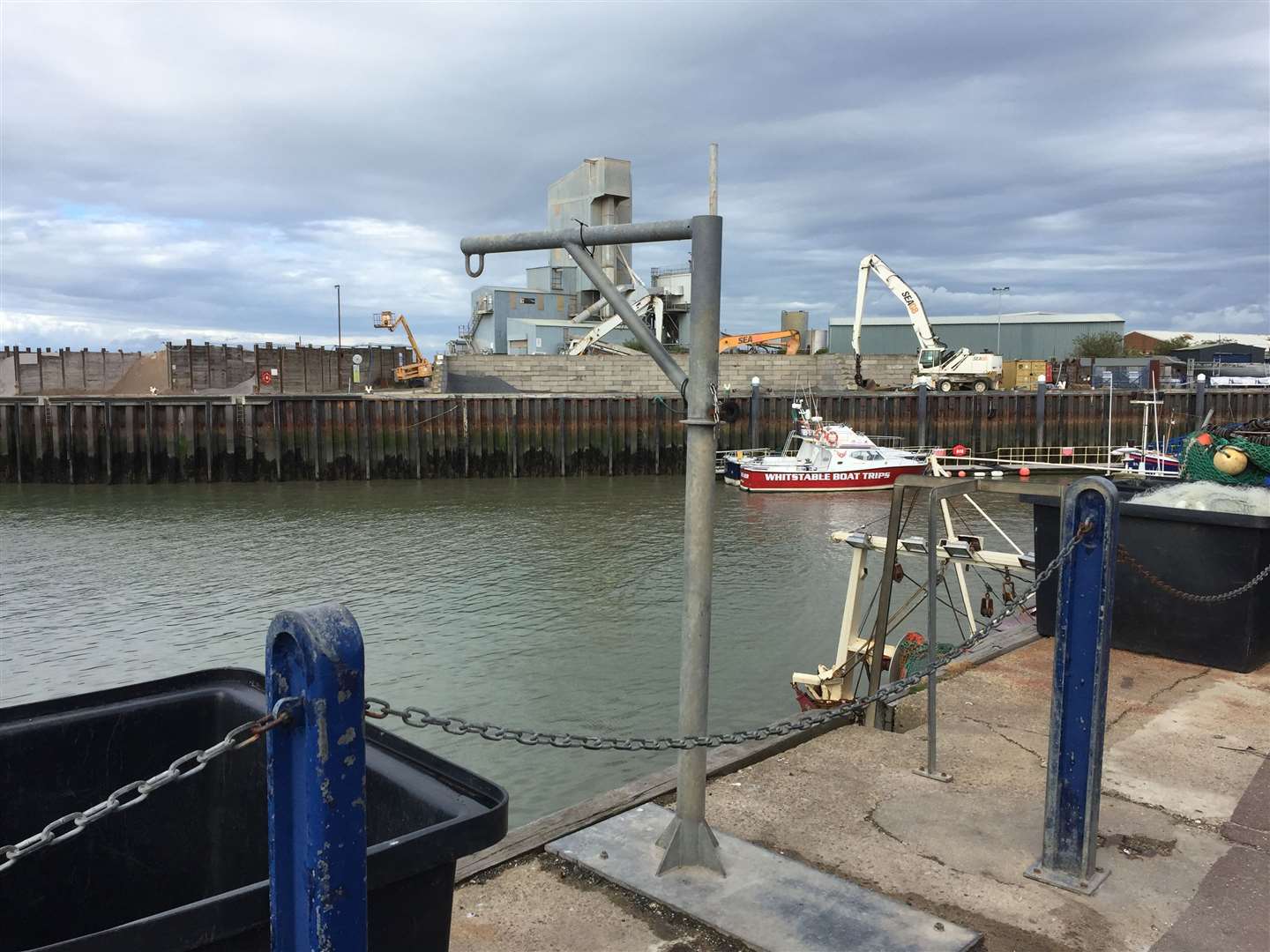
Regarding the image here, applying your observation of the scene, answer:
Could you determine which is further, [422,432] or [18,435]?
[422,432]

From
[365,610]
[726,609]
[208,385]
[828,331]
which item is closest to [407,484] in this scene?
[365,610]

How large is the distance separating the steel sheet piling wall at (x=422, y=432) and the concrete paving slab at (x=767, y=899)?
30674 mm

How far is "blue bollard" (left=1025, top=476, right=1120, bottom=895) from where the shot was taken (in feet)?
12.6

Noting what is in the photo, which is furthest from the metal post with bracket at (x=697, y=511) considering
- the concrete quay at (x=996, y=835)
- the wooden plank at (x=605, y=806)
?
the wooden plank at (x=605, y=806)

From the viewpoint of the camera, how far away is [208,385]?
56.4 m

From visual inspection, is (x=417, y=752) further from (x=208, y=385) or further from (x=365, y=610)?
(x=208, y=385)

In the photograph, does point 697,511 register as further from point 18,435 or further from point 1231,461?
point 18,435

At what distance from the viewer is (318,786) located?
1.95m

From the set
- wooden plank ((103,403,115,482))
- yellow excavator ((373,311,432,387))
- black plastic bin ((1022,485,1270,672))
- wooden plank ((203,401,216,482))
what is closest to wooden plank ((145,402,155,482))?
wooden plank ((103,403,115,482))

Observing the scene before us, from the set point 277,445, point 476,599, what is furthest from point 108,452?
point 476,599

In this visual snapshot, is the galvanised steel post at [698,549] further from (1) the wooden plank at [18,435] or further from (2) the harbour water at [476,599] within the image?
(1) the wooden plank at [18,435]

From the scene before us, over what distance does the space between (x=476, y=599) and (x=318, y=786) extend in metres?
14.6

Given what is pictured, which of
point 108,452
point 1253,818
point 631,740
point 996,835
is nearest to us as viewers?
point 631,740

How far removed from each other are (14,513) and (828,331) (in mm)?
53274
